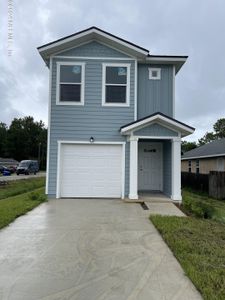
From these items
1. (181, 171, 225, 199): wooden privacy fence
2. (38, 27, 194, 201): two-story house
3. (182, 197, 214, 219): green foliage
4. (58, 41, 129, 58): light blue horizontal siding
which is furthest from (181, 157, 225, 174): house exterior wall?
(58, 41, 129, 58): light blue horizontal siding

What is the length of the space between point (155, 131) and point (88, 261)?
28.6 feet

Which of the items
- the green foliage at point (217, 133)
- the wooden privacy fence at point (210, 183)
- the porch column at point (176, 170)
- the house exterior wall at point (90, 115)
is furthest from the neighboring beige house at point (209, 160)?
the green foliage at point (217, 133)

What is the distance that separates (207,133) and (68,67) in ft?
206

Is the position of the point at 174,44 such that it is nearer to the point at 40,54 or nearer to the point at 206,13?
the point at 206,13

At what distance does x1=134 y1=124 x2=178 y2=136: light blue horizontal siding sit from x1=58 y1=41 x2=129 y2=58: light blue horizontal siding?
3348 mm

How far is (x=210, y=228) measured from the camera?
332 inches

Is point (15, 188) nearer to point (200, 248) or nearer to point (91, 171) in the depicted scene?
point (91, 171)

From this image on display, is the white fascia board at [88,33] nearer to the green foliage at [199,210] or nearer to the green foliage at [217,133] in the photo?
the green foliage at [199,210]

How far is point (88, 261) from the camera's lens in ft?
19.2

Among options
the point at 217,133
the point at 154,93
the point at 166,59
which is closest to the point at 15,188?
the point at 154,93

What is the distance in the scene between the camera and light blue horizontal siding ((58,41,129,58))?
14.9m

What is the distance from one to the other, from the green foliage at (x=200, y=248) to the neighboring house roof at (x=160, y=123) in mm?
4782

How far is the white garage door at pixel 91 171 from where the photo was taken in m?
14.6

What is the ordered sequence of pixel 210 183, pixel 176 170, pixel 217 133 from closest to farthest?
pixel 176 170 < pixel 210 183 < pixel 217 133
